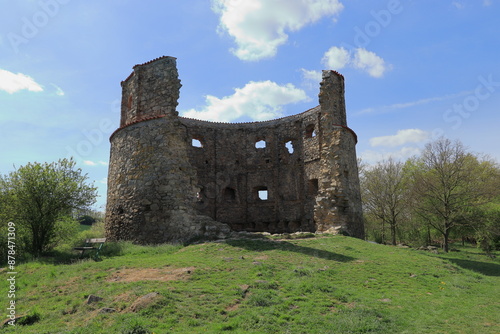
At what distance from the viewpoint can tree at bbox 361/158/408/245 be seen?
26.3 meters

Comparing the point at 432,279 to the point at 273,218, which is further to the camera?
the point at 273,218

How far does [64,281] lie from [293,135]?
16.3m

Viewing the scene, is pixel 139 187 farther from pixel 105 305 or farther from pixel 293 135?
pixel 293 135

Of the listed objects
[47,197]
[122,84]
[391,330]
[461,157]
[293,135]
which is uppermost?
[122,84]

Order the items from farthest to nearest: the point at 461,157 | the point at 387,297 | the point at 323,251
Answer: the point at 461,157 → the point at 323,251 → the point at 387,297

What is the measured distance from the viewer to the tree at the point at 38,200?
1340 cm

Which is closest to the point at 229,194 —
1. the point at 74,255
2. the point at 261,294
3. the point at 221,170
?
the point at 221,170

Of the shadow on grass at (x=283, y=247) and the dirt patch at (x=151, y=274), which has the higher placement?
the shadow on grass at (x=283, y=247)

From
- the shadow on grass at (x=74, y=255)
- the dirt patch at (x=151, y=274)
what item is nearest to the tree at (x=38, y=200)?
the shadow on grass at (x=74, y=255)

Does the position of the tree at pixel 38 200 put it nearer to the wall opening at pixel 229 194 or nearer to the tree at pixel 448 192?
the wall opening at pixel 229 194

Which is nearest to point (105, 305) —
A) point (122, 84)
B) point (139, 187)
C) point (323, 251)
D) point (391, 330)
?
point (391, 330)

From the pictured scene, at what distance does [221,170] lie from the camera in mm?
22734

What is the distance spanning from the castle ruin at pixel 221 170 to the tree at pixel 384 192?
9.13 metres

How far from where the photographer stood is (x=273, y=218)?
2202 cm
